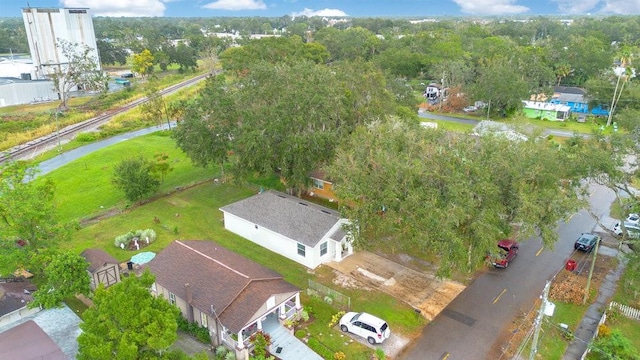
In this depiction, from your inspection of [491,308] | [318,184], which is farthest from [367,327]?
[318,184]

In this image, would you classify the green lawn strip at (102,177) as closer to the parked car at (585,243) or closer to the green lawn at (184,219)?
the green lawn at (184,219)

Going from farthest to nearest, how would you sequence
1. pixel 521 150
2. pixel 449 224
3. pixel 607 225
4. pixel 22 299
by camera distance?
1. pixel 607 225
2. pixel 521 150
3. pixel 22 299
4. pixel 449 224

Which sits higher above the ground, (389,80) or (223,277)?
(389,80)

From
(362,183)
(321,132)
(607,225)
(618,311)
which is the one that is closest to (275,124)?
(321,132)

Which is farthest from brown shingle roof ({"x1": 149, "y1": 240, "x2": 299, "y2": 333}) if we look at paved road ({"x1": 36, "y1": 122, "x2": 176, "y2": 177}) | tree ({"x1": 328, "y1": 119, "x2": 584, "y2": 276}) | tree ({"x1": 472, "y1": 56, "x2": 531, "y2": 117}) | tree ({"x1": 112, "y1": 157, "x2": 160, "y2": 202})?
tree ({"x1": 472, "y1": 56, "x2": 531, "y2": 117})

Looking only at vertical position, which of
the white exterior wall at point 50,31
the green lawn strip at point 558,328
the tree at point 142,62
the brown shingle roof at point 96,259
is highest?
the white exterior wall at point 50,31

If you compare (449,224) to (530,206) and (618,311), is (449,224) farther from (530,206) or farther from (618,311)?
(618,311)

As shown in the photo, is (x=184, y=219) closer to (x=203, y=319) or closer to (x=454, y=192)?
(x=203, y=319)

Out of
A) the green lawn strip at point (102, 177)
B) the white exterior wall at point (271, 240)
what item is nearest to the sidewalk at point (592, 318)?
the white exterior wall at point (271, 240)
